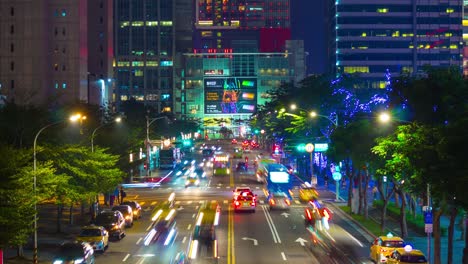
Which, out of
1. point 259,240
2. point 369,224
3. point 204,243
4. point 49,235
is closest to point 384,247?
point 204,243

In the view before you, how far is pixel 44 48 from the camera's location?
4648 inches

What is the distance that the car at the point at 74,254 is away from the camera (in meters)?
36.7

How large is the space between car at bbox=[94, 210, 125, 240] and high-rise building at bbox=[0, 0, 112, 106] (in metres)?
64.0

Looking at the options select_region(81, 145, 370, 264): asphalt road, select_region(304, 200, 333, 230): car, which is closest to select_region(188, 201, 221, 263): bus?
select_region(81, 145, 370, 264): asphalt road

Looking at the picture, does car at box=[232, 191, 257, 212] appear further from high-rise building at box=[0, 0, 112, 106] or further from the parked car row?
high-rise building at box=[0, 0, 112, 106]

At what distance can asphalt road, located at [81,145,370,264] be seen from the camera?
41.5 meters

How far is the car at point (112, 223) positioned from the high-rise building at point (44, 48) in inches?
2521

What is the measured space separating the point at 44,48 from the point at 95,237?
7869 cm

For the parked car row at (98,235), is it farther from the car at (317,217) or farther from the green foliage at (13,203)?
the car at (317,217)

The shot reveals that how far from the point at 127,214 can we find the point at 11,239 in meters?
21.5

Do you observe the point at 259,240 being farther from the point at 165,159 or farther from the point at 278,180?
the point at 165,159

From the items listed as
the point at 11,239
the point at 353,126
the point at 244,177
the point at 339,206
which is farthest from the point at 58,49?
the point at 11,239

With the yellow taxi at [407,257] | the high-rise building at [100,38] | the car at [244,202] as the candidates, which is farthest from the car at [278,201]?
the high-rise building at [100,38]

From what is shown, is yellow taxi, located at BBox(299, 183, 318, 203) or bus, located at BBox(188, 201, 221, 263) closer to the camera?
bus, located at BBox(188, 201, 221, 263)
